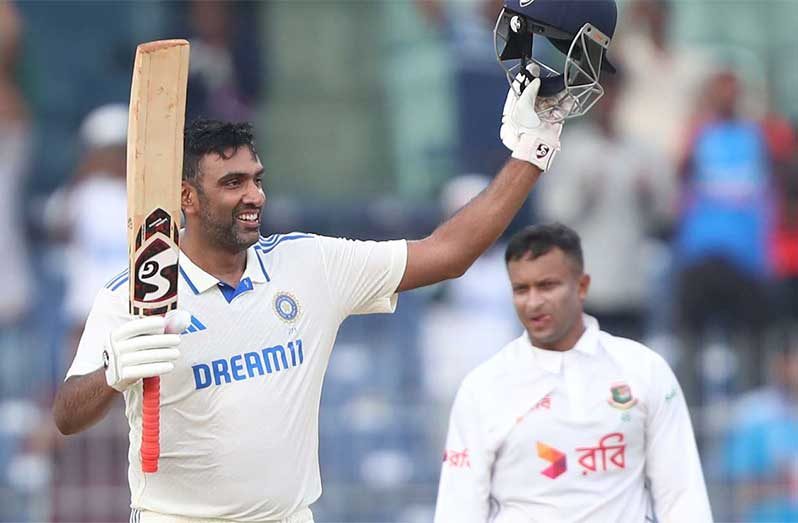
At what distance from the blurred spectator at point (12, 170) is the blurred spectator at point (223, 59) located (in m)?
1.01

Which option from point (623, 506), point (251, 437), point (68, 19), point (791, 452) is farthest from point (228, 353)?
point (68, 19)

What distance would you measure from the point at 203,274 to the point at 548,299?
145 cm

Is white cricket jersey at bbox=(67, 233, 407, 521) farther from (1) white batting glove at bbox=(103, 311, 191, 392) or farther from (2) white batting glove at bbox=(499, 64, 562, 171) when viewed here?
(2) white batting glove at bbox=(499, 64, 562, 171)

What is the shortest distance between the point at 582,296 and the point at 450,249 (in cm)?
116

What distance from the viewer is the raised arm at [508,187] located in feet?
16.3

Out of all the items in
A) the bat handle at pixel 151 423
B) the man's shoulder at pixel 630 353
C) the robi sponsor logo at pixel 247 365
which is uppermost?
the man's shoulder at pixel 630 353

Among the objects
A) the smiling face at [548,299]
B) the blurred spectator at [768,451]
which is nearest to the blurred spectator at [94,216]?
the blurred spectator at [768,451]

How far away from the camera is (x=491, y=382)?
19.2 feet

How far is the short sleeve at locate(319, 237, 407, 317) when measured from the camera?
16.7 feet

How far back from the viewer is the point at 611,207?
9867mm

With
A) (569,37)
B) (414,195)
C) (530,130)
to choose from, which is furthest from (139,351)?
(414,195)

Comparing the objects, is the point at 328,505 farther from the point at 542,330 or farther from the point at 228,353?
the point at 228,353

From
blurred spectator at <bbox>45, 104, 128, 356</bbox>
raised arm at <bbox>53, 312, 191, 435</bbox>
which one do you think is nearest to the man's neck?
raised arm at <bbox>53, 312, 191, 435</bbox>

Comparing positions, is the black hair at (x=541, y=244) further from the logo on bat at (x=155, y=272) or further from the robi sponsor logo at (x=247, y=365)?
the logo on bat at (x=155, y=272)
